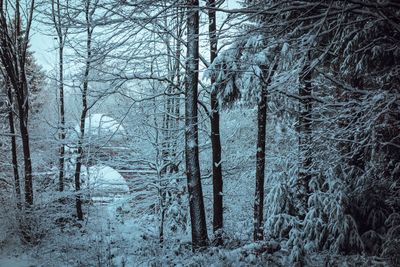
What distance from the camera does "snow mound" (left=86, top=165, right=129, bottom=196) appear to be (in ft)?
41.4

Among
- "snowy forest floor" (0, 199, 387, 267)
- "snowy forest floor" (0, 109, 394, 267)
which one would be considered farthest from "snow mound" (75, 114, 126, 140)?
"snowy forest floor" (0, 199, 387, 267)

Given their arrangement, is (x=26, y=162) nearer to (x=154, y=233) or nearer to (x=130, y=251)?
(x=154, y=233)

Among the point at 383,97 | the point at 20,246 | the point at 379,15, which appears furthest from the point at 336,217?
the point at 20,246

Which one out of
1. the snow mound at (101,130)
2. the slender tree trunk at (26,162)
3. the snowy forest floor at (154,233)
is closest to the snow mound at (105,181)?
the snowy forest floor at (154,233)

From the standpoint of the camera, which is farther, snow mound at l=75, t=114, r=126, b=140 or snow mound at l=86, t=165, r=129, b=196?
snow mound at l=86, t=165, r=129, b=196

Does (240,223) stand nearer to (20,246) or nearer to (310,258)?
(310,258)

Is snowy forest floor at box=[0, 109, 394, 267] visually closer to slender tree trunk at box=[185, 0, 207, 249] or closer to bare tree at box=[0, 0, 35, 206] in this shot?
slender tree trunk at box=[185, 0, 207, 249]

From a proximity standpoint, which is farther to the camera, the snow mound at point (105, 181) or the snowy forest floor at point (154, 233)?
the snow mound at point (105, 181)

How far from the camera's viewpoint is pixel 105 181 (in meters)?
12.7

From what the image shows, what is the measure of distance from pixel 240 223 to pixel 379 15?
30.2ft

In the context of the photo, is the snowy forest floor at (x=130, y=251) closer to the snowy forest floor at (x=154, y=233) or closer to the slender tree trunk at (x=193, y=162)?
the snowy forest floor at (x=154, y=233)

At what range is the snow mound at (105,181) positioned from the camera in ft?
41.4

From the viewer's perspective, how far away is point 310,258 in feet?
17.8

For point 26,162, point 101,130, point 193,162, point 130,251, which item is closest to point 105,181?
point 101,130
